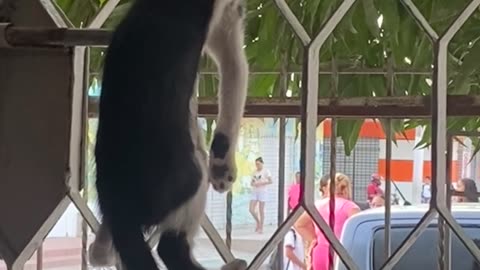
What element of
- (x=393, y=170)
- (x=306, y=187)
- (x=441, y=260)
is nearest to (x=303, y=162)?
(x=306, y=187)

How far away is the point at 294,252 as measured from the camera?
666mm

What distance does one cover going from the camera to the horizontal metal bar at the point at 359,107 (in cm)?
44

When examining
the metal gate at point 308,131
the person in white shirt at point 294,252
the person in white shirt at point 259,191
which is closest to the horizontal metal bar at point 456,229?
the metal gate at point 308,131

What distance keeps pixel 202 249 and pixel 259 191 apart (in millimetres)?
163

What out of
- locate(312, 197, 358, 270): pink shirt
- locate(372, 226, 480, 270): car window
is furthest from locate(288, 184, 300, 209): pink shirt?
locate(372, 226, 480, 270): car window

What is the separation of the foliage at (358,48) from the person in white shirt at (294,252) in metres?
0.08

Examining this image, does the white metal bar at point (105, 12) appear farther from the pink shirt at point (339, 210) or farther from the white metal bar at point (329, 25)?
the pink shirt at point (339, 210)

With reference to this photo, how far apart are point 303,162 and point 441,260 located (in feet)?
0.40

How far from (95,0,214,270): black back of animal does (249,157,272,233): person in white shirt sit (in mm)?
159

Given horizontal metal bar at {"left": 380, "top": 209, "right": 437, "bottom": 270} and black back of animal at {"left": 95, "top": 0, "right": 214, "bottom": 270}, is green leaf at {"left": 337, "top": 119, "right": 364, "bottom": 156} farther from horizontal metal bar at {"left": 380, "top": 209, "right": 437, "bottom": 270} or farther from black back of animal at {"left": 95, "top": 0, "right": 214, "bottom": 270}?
black back of animal at {"left": 95, "top": 0, "right": 214, "bottom": 270}

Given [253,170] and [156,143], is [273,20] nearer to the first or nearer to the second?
[253,170]

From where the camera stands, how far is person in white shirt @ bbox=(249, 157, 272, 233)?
47 cm

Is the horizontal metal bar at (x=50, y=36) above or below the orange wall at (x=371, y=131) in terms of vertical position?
above

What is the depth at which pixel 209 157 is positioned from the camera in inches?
13.1
